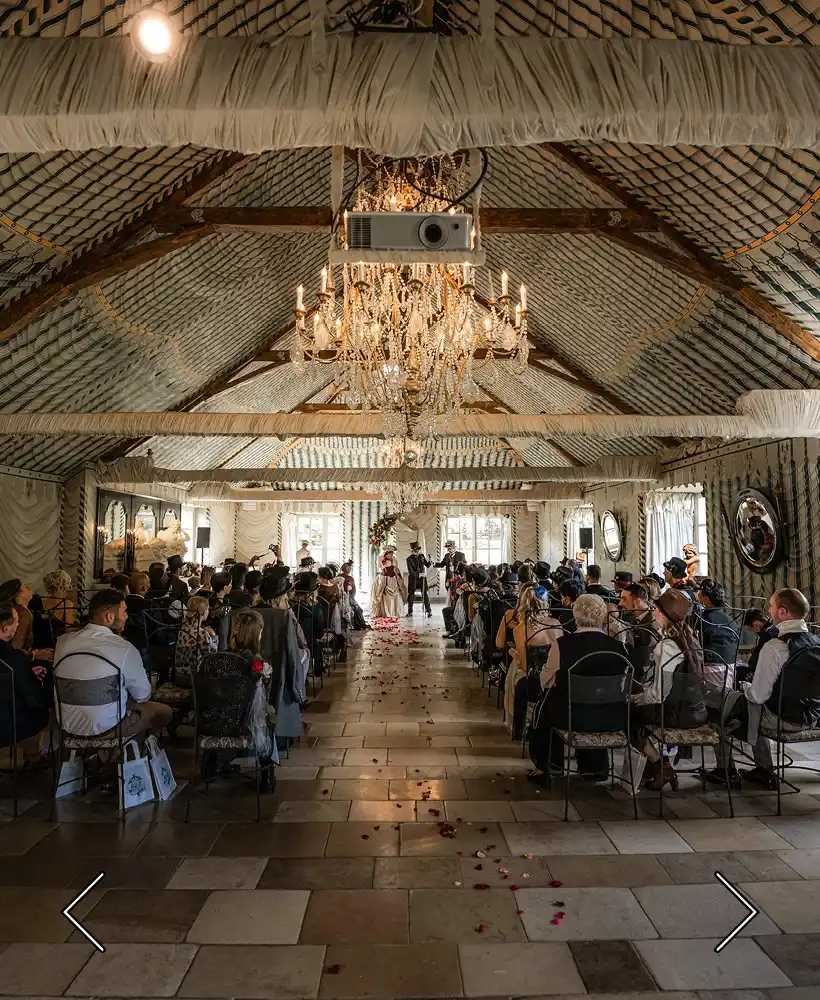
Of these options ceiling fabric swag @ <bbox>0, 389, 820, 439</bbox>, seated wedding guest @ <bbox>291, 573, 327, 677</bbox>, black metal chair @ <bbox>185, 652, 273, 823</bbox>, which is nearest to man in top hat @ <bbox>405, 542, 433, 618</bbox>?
ceiling fabric swag @ <bbox>0, 389, 820, 439</bbox>

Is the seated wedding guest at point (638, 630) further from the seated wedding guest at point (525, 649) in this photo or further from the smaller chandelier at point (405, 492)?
the smaller chandelier at point (405, 492)

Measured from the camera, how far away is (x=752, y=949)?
8.95 feet

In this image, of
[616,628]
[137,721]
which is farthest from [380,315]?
[137,721]

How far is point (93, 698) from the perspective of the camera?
3969 mm

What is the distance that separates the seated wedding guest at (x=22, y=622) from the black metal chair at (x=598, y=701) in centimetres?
364

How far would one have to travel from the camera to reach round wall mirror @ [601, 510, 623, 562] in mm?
15039

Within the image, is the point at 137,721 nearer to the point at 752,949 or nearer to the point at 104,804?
the point at 104,804

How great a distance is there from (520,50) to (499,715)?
540 centimetres

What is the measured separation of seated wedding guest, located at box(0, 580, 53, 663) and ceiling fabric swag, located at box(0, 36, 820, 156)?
351 cm

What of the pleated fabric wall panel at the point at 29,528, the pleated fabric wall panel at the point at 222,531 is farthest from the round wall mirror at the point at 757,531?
the pleated fabric wall panel at the point at 222,531

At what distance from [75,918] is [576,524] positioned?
58.0 ft

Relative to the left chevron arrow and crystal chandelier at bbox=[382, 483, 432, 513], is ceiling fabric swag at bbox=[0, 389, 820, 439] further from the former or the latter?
the left chevron arrow

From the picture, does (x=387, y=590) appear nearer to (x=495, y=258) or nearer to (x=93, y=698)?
(x=495, y=258)

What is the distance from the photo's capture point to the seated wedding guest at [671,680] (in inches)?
166
